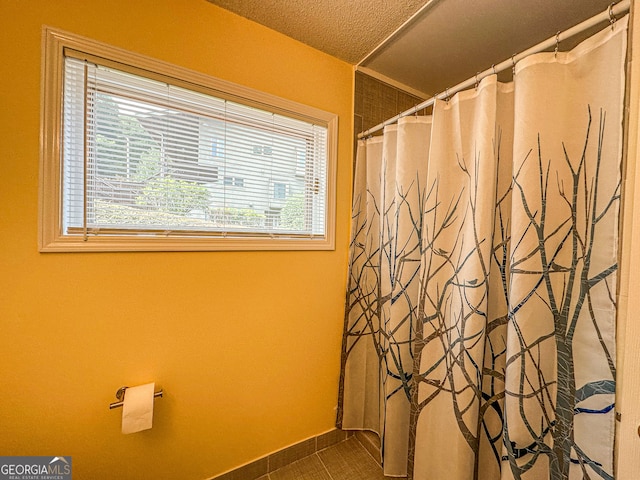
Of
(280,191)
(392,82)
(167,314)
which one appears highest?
(392,82)

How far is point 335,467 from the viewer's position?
133 cm

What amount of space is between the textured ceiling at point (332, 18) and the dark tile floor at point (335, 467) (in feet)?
7.36

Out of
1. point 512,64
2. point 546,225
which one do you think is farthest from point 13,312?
point 512,64

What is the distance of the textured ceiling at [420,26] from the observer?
108cm

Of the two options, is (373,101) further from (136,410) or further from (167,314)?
(136,410)

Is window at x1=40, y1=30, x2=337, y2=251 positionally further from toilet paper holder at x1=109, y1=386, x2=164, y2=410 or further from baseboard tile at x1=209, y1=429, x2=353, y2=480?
A: baseboard tile at x1=209, y1=429, x2=353, y2=480

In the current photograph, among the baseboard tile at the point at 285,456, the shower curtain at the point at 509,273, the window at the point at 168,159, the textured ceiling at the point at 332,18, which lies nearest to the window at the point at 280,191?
the window at the point at 168,159

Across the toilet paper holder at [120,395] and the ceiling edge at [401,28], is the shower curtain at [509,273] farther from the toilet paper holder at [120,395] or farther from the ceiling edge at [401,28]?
the toilet paper holder at [120,395]

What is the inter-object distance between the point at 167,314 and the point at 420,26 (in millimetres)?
1758

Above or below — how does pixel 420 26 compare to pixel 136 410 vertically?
above

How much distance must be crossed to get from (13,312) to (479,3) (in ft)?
7.02

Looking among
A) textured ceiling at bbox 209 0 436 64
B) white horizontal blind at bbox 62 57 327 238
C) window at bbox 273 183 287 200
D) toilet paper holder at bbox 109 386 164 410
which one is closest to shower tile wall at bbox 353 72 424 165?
textured ceiling at bbox 209 0 436 64

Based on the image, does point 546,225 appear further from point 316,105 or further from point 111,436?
point 111,436

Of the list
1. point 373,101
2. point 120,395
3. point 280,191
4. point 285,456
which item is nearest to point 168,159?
point 280,191
